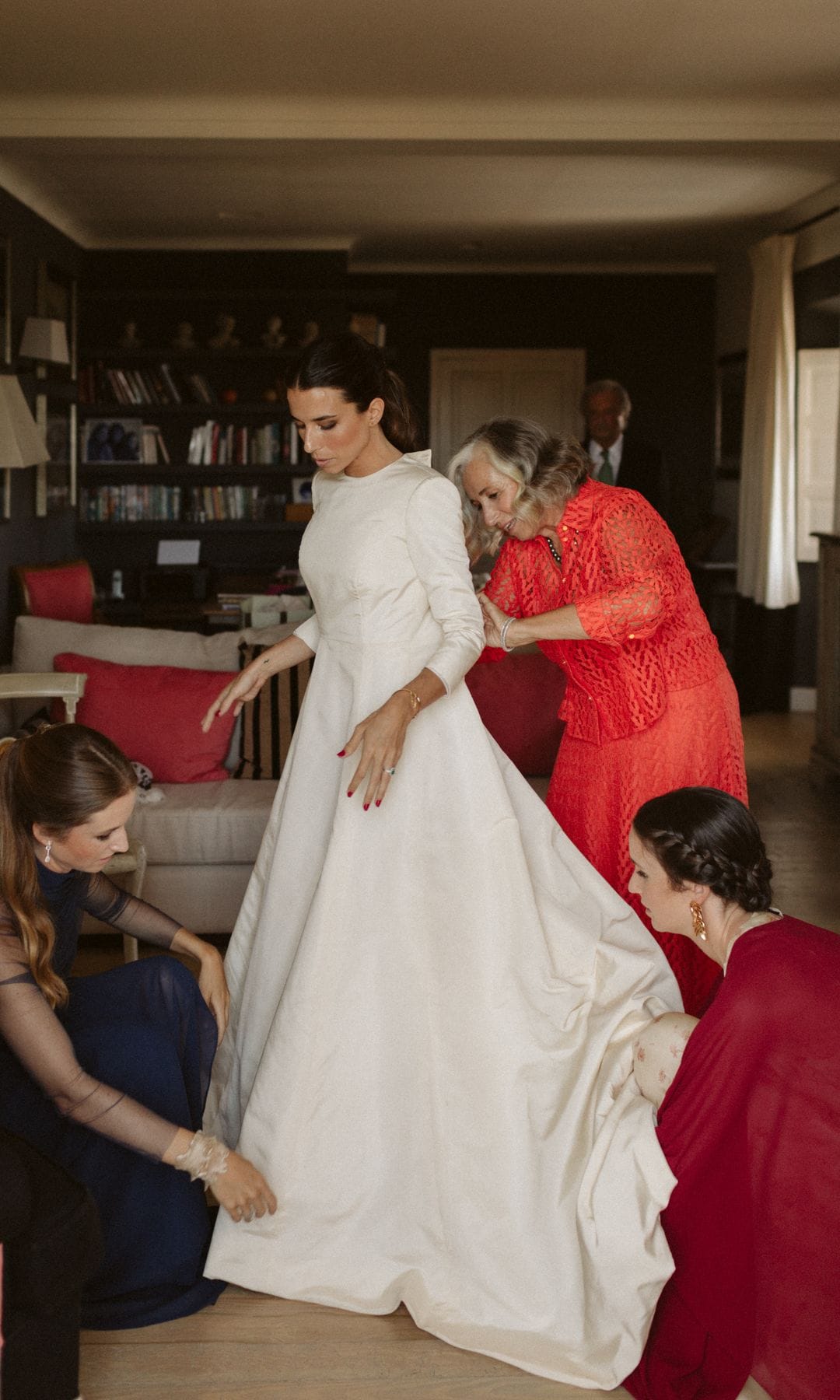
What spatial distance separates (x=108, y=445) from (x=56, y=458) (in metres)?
0.84

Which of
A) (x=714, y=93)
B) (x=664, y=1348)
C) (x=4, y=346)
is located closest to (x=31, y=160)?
(x=4, y=346)

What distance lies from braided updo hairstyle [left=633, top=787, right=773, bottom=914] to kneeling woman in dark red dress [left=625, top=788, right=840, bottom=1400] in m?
0.08

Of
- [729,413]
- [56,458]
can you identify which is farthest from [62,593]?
[729,413]

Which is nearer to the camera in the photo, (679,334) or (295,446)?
(295,446)

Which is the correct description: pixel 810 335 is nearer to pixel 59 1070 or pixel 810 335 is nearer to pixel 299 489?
pixel 299 489

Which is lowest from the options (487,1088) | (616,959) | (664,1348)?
(664,1348)

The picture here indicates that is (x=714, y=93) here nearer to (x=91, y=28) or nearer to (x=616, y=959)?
(x=91, y=28)

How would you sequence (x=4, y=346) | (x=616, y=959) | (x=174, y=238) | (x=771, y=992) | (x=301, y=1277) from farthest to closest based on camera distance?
1. (x=174, y=238)
2. (x=4, y=346)
3. (x=616, y=959)
4. (x=301, y=1277)
5. (x=771, y=992)

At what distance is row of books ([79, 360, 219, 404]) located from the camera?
8.16 meters

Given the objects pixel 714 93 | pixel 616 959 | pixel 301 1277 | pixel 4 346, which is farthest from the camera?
pixel 4 346

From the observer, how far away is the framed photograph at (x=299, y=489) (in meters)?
8.48

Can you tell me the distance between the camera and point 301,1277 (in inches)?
84.2

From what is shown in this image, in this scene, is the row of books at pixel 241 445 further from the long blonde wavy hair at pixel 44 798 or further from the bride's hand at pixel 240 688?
the long blonde wavy hair at pixel 44 798

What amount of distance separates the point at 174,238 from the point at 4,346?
8.20ft
